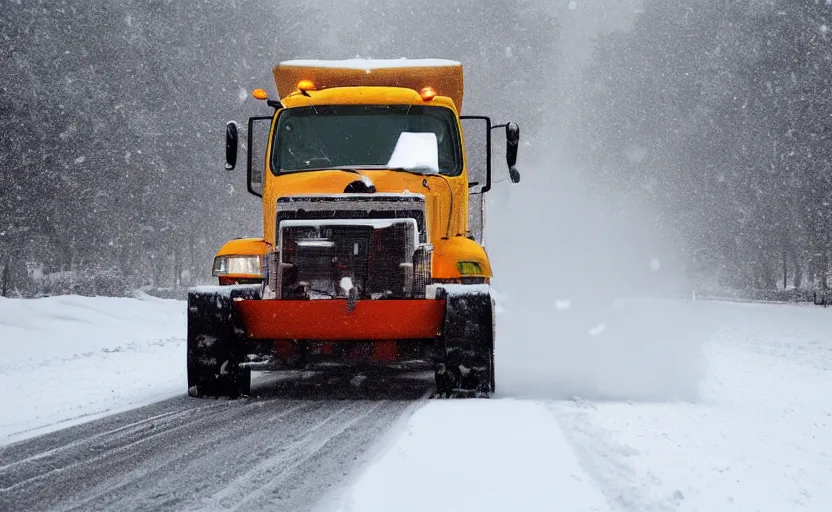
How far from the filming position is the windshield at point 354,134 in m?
9.14

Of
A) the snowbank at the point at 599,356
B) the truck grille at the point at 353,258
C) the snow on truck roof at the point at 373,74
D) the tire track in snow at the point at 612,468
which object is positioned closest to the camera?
the tire track in snow at the point at 612,468

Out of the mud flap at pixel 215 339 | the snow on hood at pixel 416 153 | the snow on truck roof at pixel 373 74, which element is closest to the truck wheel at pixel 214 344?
the mud flap at pixel 215 339

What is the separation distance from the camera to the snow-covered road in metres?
4.40

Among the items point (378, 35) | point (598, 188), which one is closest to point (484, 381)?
point (598, 188)

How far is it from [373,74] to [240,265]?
10.3ft

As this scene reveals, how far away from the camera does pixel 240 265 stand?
26.9ft

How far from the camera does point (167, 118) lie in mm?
33250

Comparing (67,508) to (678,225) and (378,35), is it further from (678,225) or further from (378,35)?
(378,35)

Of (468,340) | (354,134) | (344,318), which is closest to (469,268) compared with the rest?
(468,340)

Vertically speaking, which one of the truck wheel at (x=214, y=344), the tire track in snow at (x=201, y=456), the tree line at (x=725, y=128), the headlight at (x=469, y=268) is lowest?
the tire track in snow at (x=201, y=456)

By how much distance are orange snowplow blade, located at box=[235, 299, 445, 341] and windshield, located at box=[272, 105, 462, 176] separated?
6.35 feet

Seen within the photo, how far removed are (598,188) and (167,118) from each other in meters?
31.7

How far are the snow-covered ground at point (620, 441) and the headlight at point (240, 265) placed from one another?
218 centimetres

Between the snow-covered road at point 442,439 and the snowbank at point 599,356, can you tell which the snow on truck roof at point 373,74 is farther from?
the snowbank at point 599,356
